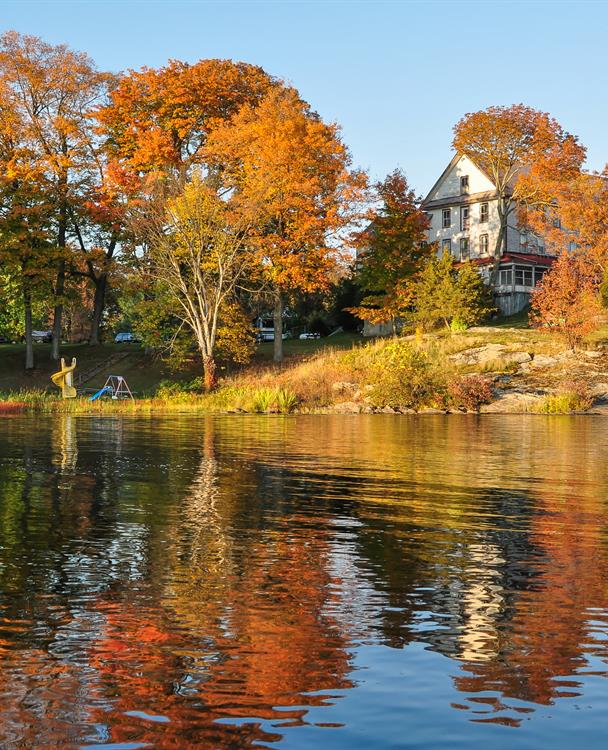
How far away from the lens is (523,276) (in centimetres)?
8450

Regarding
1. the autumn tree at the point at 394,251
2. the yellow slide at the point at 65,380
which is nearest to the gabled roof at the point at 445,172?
the autumn tree at the point at 394,251

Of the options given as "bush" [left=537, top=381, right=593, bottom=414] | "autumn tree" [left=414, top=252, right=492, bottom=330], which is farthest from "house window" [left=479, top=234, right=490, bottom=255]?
"bush" [left=537, top=381, right=593, bottom=414]

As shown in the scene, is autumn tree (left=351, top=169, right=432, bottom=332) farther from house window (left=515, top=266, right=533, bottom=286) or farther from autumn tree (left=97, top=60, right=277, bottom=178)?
house window (left=515, top=266, right=533, bottom=286)

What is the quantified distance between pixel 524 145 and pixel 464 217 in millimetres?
15726

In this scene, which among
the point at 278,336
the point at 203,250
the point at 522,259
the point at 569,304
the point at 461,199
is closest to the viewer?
the point at 569,304

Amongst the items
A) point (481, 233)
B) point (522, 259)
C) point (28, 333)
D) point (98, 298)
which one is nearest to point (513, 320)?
point (522, 259)

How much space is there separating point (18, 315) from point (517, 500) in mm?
83706

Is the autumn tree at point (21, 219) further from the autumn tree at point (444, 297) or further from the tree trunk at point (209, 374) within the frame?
the autumn tree at point (444, 297)

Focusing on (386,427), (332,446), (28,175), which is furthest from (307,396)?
(28,175)

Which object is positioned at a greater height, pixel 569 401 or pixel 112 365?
pixel 112 365

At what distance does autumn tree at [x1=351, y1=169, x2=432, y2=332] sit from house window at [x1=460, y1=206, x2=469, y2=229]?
24.3 meters

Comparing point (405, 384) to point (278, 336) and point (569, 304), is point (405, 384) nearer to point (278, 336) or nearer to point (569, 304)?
point (569, 304)

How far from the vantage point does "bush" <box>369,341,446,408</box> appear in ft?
153

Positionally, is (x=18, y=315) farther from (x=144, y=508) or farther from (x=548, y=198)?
(x=144, y=508)
